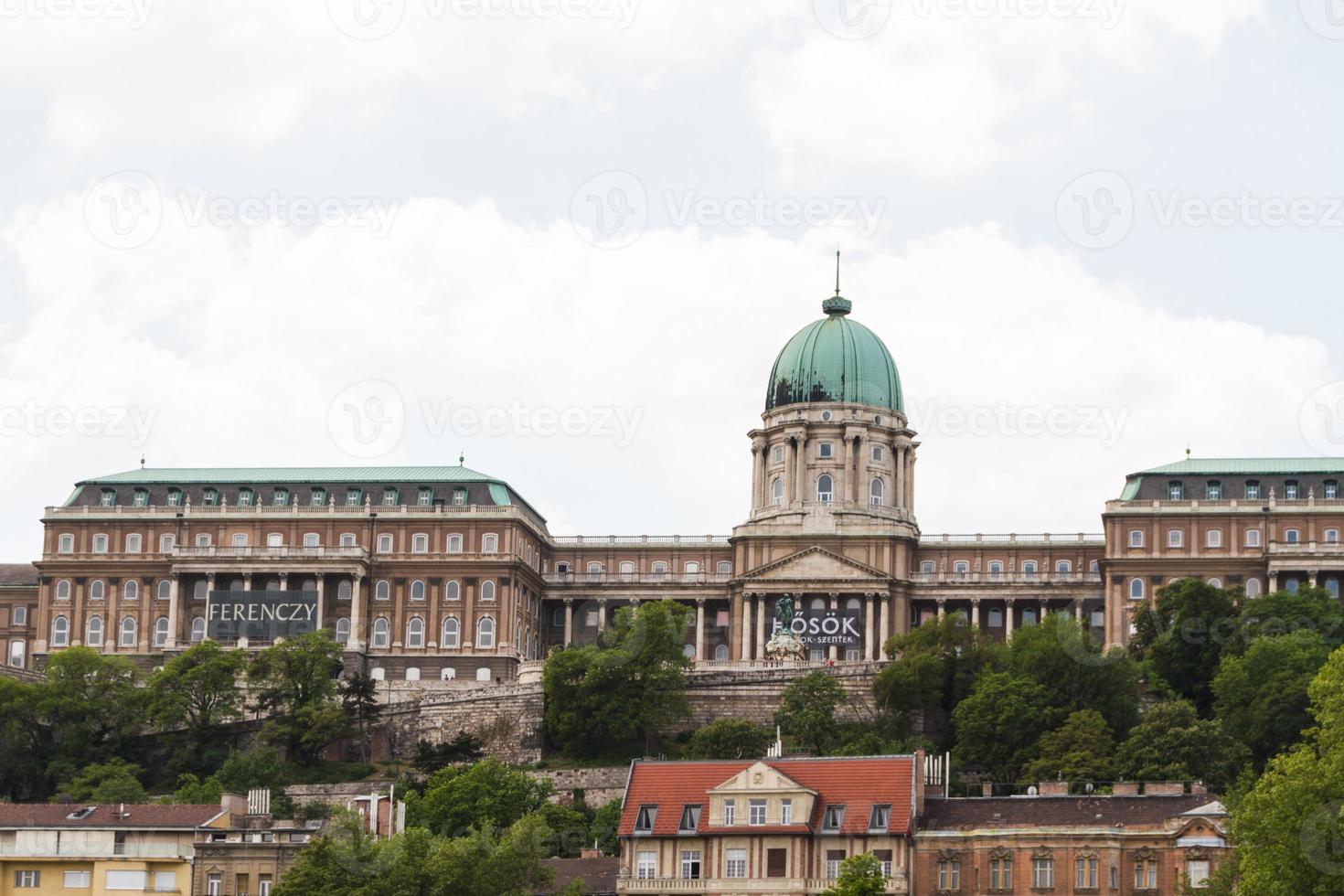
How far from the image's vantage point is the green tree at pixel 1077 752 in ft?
488

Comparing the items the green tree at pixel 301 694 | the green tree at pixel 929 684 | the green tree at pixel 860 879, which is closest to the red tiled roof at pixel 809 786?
the green tree at pixel 860 879

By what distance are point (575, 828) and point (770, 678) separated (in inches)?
1339

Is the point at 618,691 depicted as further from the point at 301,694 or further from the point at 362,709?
the point at 301,694

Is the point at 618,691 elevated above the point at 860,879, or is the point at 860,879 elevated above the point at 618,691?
the point at 618,691

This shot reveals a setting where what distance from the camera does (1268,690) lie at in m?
156

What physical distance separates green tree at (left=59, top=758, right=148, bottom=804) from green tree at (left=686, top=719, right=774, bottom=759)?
29.4 metres

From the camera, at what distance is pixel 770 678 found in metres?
176

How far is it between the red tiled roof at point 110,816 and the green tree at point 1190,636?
63416mm

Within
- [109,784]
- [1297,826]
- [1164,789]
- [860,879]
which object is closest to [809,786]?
[860,879]

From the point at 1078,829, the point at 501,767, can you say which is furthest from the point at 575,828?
the point at 1078,829

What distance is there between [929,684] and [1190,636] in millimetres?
16050

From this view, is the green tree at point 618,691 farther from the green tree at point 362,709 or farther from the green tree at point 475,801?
the green tree at point 475,801

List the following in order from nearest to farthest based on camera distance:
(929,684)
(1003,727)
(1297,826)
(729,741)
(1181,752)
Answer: (1297,826), (1181,752), (1003,727), (729,741), (929,684)

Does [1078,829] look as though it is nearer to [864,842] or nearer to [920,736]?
[864,842]
